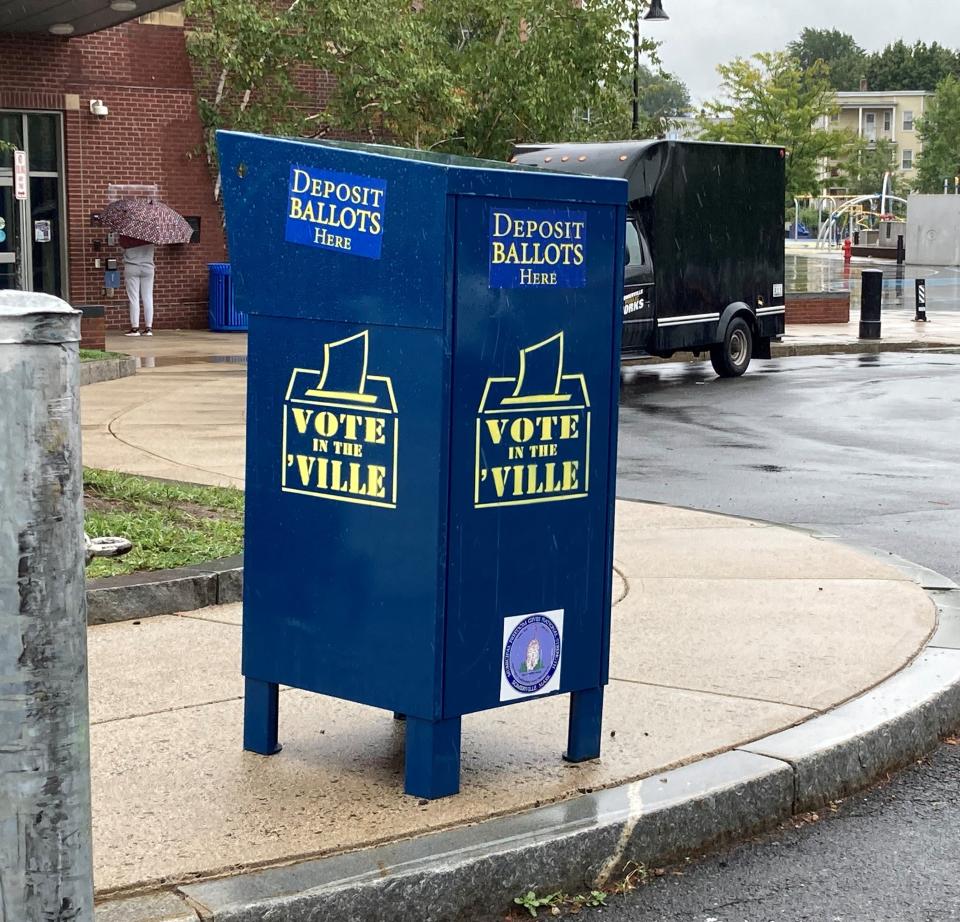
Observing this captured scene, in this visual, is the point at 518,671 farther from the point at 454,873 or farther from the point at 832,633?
the point at 832,633

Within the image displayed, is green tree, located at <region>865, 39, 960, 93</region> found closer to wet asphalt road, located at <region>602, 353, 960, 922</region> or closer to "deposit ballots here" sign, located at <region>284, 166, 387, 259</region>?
wet asphalt road, located at <region>602, 353, 960, 922</region>

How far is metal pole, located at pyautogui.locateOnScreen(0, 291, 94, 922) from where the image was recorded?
2.68m

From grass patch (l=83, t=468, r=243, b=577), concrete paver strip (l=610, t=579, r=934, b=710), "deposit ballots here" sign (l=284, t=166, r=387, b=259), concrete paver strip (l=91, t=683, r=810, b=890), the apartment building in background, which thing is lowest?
concrete paver strip (l=610, t=579, r=934, b=710)

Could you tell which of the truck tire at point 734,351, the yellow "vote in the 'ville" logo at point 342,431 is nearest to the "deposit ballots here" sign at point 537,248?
the yellow "vote in the 'ville" logo at point 342,431

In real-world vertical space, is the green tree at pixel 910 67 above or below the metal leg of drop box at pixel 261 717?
above

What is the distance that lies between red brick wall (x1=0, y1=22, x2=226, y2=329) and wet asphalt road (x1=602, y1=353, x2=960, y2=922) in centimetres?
866

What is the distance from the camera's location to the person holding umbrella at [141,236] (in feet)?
74.0

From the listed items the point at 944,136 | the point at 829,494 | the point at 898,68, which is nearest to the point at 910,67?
the point at 898,68

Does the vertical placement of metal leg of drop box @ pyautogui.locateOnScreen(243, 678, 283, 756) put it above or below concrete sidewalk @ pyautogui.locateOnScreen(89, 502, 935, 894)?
above

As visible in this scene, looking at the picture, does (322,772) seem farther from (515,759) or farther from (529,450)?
(529,450)

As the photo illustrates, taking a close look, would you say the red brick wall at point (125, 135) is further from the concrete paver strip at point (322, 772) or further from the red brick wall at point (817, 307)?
the concrete paver strip at point (322, 772)

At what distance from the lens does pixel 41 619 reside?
8.96 feet

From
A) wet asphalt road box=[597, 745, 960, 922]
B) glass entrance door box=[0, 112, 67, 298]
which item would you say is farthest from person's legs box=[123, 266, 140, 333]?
wet asphalt road box=[597, 745, 960, 922]

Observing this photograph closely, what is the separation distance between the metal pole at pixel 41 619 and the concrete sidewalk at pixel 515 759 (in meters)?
0.75
